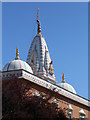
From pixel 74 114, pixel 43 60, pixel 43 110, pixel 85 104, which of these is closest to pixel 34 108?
pixel 43 110

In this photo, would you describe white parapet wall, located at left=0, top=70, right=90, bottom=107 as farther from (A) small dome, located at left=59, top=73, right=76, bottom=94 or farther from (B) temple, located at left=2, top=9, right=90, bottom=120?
(A) small dome, located at left=59, top=73, right=76, bottom=94

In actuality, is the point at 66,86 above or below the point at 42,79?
above

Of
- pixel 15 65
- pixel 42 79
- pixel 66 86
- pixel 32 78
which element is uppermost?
pixel 66 86

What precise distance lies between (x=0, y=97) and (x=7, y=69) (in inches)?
610

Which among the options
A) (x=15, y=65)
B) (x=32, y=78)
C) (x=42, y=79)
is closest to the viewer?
(x=32, y=78)

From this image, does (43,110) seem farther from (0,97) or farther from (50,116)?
(0,97)

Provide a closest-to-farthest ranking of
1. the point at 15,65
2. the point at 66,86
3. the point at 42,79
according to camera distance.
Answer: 1. the point at 42,79
2. the point at 15,65
3. the point at 66,86

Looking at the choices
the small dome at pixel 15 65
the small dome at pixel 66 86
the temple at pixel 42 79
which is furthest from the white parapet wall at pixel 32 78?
the small dome at pixel 66 86

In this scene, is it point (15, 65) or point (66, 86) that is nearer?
point (15, 65)

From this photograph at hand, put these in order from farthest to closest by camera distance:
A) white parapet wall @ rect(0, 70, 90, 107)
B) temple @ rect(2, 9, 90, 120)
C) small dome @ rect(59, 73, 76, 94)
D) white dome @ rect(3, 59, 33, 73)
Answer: small dome @ rect(59, 73, 76, 94) → white dome @ rect(3, 59, 33, 73) → temple @ rect(2, 9, 90, 120) → white parapet wall @ rect(0, 70, 90, 107)

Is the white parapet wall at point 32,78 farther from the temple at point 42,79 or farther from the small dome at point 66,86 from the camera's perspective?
the small dome at point 66,86

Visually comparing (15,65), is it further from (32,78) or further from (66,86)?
(66,86)

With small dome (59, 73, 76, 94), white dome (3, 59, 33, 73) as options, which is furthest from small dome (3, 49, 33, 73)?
small dome (59, 73, 76, 94)

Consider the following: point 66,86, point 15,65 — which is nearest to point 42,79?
point 15,65
